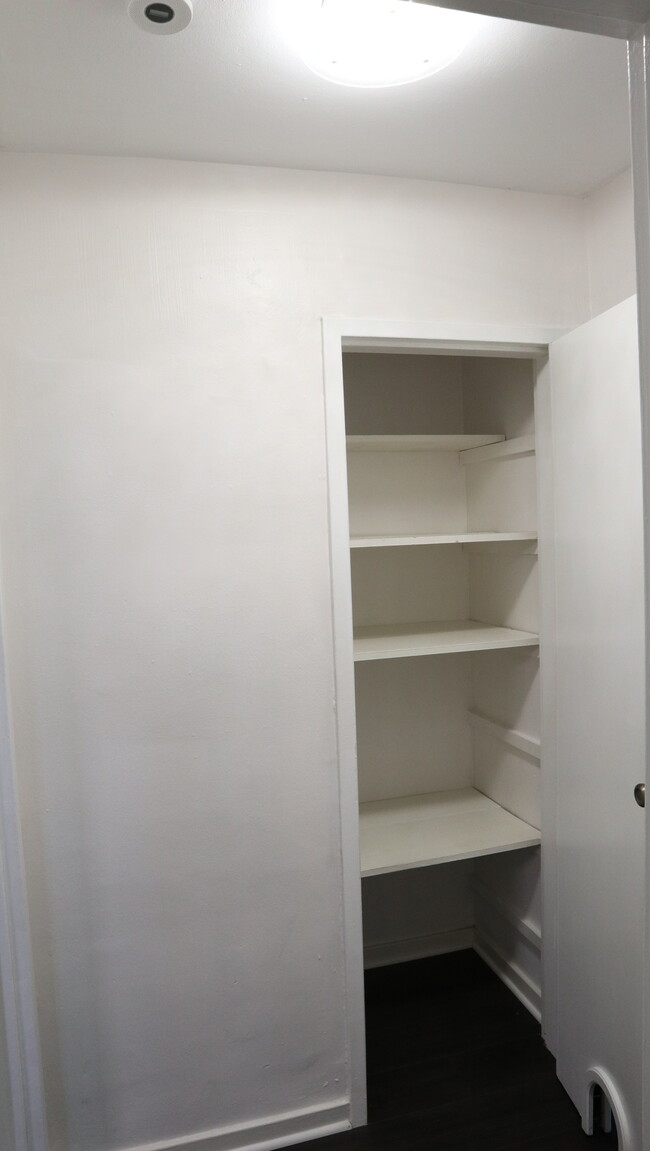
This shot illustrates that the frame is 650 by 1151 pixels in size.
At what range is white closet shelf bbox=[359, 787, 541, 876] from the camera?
84.5 inches

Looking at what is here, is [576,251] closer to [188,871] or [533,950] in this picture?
[188,871]

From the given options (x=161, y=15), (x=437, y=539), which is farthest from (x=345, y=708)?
(x=161, y=15)

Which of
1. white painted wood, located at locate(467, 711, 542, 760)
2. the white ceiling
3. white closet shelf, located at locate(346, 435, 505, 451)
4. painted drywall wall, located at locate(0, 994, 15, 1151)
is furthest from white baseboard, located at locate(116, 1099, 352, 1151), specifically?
the white ceiling

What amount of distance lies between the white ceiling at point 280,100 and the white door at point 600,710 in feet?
→ 1.50

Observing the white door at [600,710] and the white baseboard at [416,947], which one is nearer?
→ the white door at [600,710]

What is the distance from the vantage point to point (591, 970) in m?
1.88

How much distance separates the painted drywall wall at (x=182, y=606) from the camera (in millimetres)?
1687

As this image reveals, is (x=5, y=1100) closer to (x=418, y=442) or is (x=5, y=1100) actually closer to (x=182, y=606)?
(x=182, y=606)

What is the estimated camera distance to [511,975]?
99.9 inches

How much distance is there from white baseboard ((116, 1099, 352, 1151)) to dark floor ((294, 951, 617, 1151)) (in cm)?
3

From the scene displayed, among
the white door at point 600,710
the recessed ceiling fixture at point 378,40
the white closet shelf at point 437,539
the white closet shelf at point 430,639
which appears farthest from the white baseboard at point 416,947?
the recessed ceiling fixture at point 378,40

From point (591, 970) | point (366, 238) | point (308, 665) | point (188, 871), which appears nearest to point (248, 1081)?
point (188, 871)

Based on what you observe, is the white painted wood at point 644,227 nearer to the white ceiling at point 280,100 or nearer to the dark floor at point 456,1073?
the white ceiling at point 280,100

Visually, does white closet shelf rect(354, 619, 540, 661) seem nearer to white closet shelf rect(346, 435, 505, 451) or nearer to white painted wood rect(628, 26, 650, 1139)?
white closet shelf rect(346, 435, 505, 451)
